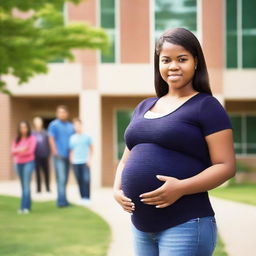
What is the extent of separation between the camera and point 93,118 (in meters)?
20.2

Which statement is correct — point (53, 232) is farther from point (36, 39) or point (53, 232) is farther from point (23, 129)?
point (36, 39)

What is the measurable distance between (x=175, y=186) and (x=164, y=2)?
1803cm

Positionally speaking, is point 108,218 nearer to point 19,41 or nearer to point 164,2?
point 19,41

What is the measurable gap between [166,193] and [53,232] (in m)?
6.08

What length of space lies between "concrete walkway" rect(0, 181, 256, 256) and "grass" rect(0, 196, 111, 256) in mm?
180

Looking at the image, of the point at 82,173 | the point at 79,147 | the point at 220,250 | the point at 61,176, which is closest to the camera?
the point at 220,250

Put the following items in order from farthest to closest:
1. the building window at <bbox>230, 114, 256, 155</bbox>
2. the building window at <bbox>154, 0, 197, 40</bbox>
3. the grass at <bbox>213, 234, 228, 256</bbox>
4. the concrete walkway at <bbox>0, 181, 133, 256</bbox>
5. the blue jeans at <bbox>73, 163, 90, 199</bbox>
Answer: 1. the building window at <bbox>230, 114, 256, 155</bbox>
2. the building window at <bbox>154, 0, 197, 40</bbox>
3. the blue jeans at <bbox>73, 163, 90, 199</bbox>
4. the concrete walkway at <bbox>0, 181, 133, 256</bbox>
5. the grass at <bbox>213, 234, 228, 256</bbox>

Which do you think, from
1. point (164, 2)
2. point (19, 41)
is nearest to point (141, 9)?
point (164, 2)

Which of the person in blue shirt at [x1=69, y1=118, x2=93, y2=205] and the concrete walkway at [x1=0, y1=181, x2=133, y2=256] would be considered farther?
the person in blue shirt at [x1=69, y1=118, x2=93, y2=205]

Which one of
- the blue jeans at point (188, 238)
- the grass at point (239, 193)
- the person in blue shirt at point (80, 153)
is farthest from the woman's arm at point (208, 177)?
the grass at point (239, 193)

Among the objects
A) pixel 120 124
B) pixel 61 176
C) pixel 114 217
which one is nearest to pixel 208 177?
pixel 114 217

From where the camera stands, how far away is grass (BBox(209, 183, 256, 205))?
1509 cm

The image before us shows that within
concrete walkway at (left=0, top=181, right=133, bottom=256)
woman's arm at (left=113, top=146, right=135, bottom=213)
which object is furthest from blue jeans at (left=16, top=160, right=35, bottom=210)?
woman's arm at (left=113, top=146, right=135, bottom=213)

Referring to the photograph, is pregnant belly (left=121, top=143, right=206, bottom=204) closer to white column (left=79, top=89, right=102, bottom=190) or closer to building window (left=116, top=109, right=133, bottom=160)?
white column (left=79, top=89, right=102, bottom=190)
